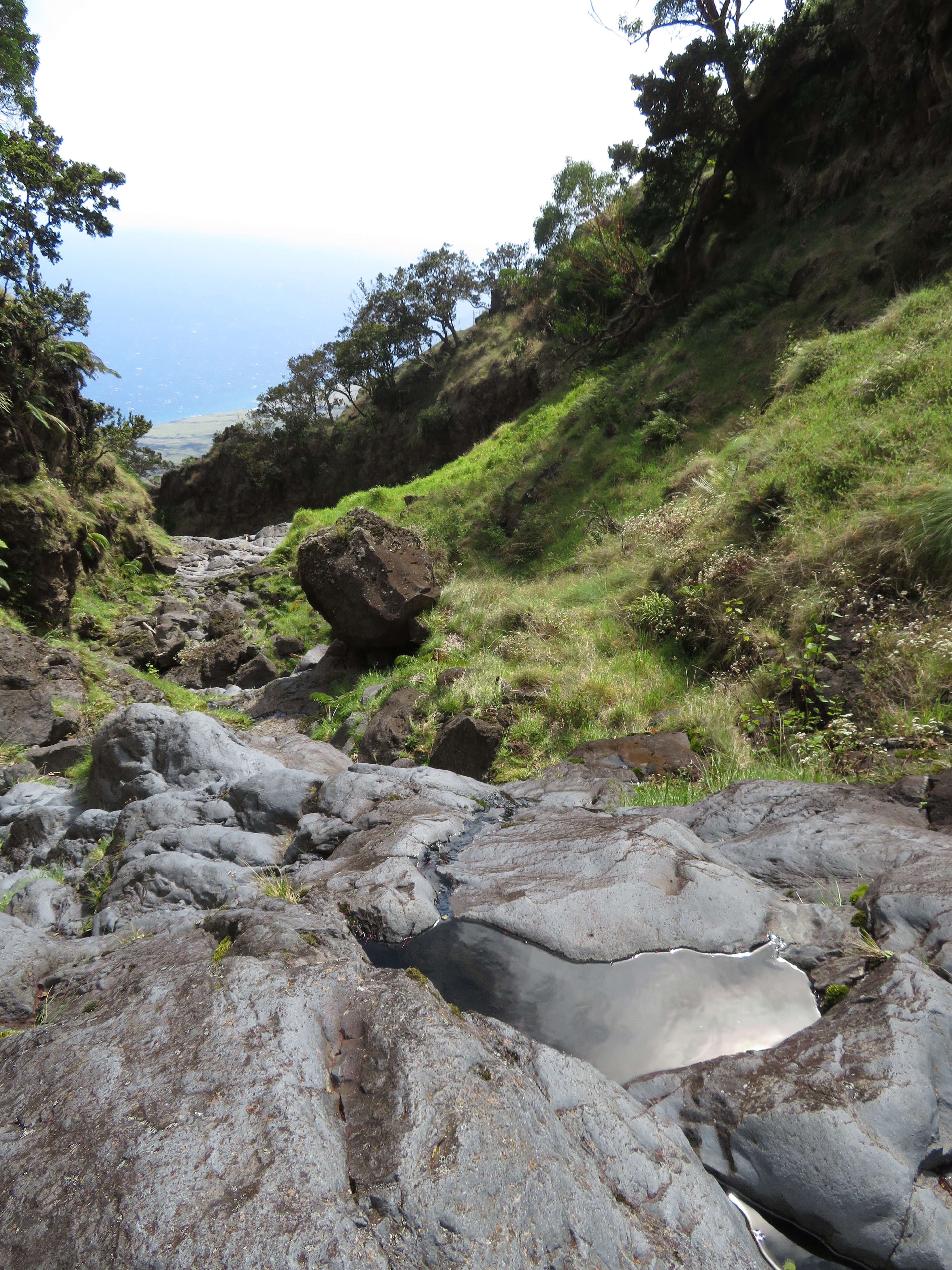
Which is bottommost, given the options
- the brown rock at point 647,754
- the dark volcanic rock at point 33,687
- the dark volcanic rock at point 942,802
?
the dark volcanic rock at point 942,802

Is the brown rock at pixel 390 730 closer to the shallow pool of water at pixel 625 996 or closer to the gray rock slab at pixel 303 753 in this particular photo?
the gray rock slab at pixel 303 753

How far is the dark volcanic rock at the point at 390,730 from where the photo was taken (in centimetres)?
739

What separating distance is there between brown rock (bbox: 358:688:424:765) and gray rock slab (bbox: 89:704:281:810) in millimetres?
2071

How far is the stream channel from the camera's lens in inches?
95.9

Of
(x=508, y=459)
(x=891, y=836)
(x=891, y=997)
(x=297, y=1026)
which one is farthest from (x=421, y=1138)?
(x=508, y=459)

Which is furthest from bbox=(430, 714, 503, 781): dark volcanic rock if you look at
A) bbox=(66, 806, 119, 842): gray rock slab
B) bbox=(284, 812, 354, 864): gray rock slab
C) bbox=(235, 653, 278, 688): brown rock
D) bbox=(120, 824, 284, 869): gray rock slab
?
bbox=(235, 653, 278, 688): brown rock

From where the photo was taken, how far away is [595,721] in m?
6.64

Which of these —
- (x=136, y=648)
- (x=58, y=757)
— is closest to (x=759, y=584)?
(x=58, y=757)

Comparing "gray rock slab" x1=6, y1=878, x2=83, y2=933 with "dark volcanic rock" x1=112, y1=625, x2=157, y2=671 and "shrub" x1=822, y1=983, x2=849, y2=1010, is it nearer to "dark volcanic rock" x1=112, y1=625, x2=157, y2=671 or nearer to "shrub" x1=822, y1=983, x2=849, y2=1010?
"shrub" x1=822, y1=983, x2=849, y2=1010

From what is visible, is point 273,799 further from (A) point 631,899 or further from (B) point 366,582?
(B) point 366,582

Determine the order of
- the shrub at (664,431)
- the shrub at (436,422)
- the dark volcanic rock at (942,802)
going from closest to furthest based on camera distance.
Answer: the dark volcanic rock at (942,802) < the shrub at (664,431) < the shrub at (436,422)

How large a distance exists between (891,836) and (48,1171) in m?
3.86

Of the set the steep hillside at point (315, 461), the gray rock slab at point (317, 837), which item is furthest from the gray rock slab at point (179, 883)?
the steep hillside at point (315, 461)

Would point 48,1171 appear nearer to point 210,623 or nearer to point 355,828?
point 355,828
